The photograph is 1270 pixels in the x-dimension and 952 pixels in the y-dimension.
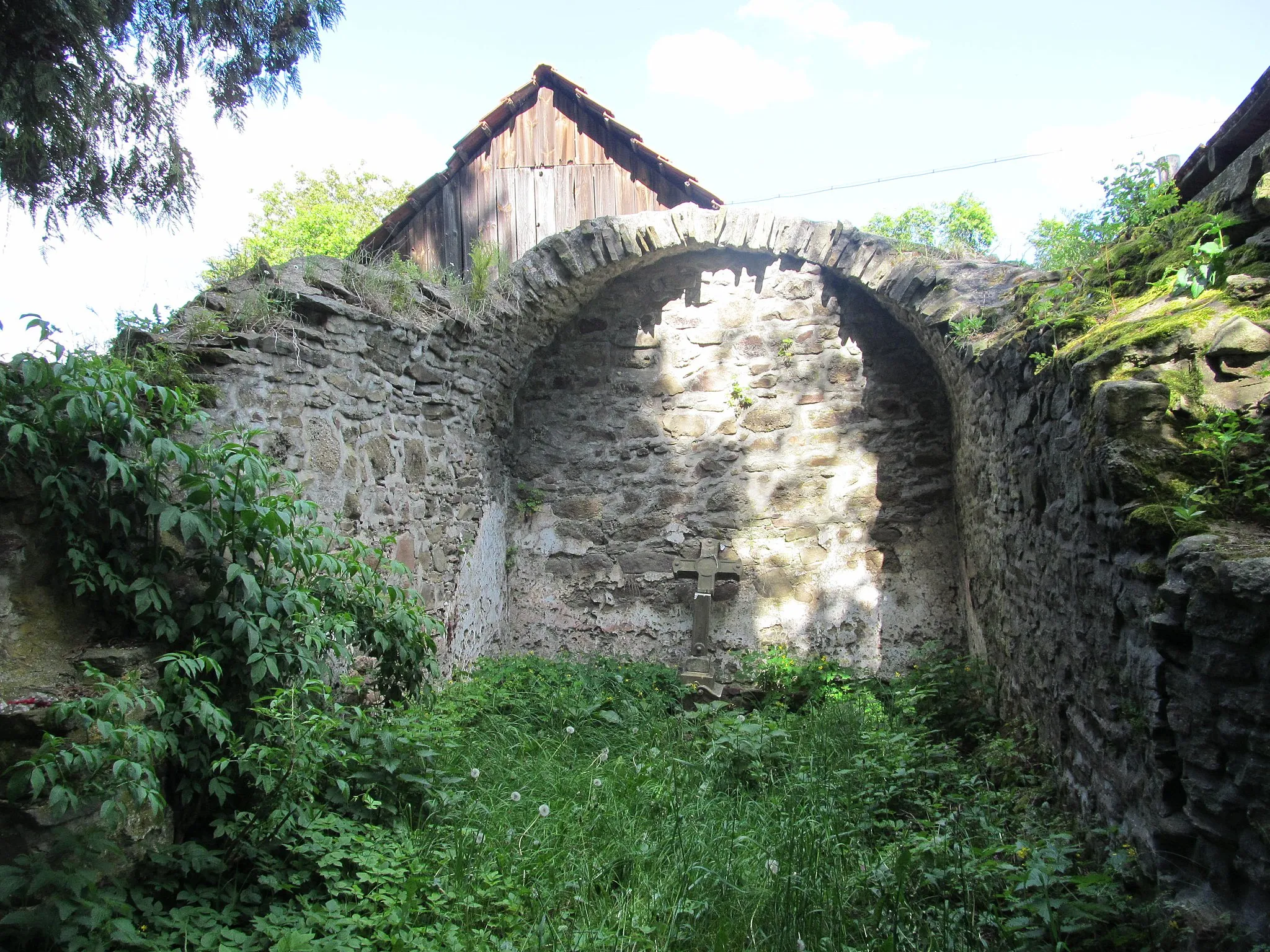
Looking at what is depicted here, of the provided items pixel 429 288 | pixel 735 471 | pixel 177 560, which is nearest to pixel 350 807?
pixel 177 560

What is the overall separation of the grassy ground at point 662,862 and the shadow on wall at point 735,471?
172cm

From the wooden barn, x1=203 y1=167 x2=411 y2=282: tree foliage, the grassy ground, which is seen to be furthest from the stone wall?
x1=203 y1=167 x2=411 y2=282: tree foliage

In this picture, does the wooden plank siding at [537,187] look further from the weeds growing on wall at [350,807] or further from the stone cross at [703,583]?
the weeds growing on wall at [350,807]

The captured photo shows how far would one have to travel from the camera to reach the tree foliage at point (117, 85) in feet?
12.8

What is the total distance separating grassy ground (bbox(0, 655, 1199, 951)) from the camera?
2059mm

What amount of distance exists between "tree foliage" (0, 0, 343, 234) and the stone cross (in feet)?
13.1

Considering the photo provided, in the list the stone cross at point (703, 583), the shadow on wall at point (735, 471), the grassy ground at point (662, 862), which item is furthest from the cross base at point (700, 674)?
the grassy ground at point (662, 862)

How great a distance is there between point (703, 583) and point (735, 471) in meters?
0.85

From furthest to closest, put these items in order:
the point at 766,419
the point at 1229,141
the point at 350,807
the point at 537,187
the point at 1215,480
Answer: the point at 537,187 < the point at 766,419 < the point at 350,807 < the point at 1229,141 < the point at 1215,480

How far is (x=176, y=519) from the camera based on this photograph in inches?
98.2

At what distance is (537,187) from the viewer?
9.19m

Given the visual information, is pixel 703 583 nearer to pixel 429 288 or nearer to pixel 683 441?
pixel 683 441

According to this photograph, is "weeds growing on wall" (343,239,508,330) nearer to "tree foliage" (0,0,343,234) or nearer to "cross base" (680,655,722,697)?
"tree foliage" (0,0,343,234)

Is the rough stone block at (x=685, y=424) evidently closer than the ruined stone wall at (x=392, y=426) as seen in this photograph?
No
